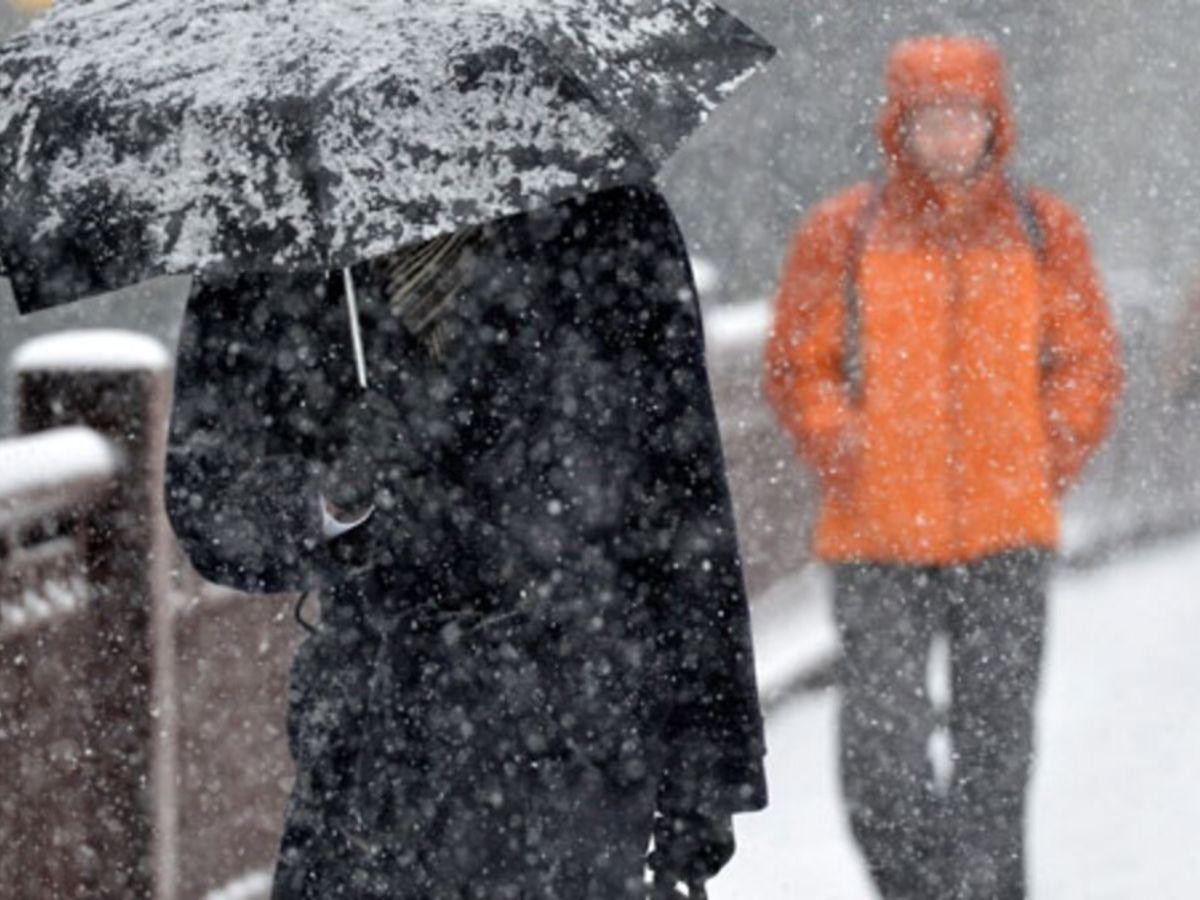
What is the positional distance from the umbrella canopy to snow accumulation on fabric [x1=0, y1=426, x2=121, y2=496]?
162 centimetres

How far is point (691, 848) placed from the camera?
12.3 ft

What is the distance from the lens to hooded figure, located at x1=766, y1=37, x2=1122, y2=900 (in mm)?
6262

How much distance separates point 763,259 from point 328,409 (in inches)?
634

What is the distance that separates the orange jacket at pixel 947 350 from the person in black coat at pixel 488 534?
107 inches

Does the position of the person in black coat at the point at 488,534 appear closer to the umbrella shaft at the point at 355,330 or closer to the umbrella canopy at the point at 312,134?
the umbrella shaft at the point at 355,330

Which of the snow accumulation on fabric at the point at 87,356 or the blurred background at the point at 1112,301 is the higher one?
the snow accumulation on fabric at the point at 87,356

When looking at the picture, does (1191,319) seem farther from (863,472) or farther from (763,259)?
(863,472)

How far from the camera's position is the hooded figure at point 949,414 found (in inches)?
247

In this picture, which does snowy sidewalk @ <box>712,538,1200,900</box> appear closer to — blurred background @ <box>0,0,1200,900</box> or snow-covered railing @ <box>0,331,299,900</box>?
blurred background @ <box>0,0,1200,900</box>

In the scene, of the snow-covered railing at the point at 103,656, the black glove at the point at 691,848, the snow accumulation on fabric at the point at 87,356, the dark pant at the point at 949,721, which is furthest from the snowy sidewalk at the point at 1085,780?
the black glove at the point at 691,848

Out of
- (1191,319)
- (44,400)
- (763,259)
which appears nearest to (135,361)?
(44,400)

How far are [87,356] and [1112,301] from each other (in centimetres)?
1050

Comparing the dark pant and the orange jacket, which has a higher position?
the orange jacket

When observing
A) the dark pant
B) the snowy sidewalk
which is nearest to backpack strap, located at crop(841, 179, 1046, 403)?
the dark pant
